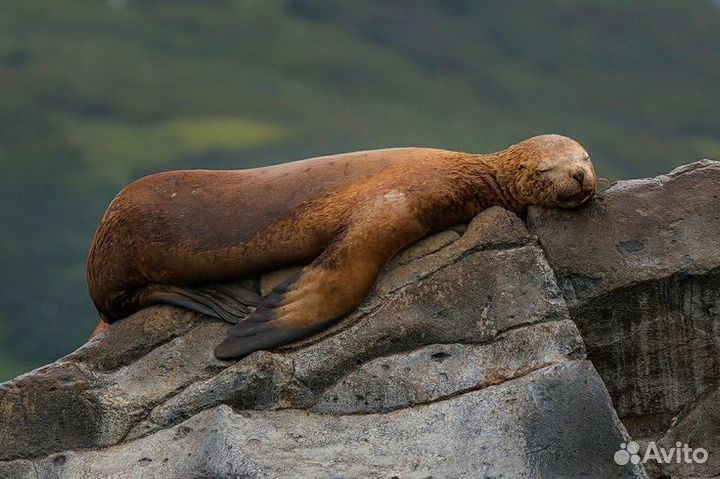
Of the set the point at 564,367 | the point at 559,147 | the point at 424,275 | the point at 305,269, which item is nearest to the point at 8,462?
the point at 305,269

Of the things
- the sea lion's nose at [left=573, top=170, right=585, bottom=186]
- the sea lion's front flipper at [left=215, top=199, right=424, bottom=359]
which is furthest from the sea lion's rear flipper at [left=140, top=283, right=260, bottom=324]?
the sea lion's nose at [left=573, top=170, right=585, bottom=186]

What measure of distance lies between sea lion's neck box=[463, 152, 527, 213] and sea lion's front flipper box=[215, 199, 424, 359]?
1.70 ft

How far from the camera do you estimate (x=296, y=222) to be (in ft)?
24.4

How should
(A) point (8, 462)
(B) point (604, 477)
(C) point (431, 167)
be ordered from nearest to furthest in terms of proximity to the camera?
(B) point (604, 477) → (A) point (8, 462) → (C) point (431, 167)

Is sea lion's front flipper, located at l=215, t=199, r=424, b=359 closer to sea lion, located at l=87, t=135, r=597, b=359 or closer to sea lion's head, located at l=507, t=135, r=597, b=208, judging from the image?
sea lion, located at l=87, t=135, r=597, b=359

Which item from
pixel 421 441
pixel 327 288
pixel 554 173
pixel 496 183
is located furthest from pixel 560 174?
pixel 421 441

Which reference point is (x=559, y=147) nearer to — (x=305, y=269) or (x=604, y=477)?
(x=305, y=269)

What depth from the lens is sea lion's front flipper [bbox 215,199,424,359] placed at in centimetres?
705

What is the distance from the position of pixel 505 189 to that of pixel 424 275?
756 millimetres

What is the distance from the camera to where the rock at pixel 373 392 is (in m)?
6.37

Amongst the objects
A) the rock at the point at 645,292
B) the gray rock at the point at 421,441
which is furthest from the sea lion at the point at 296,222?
the gray rock at the point at 421,441

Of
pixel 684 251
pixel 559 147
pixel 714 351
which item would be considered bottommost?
pixel 714 351

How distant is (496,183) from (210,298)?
1.71 m

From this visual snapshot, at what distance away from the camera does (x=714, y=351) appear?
23.8 ft
